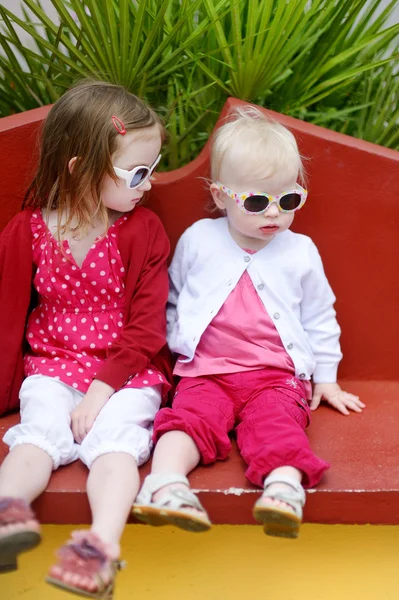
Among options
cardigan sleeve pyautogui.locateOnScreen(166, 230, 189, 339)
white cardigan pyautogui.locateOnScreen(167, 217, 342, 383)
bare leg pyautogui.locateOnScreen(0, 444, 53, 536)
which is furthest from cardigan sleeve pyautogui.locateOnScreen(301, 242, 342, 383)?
bare leg pyautogui.locateOnScreen(0, 444, 53, 536)

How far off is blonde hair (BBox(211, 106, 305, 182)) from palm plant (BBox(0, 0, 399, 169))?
0.24 metres

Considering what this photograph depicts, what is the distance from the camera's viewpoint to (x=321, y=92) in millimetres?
3045

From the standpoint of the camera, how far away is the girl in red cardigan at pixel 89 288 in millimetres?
2330

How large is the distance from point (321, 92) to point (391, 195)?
537mm

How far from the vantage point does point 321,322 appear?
2740 mm

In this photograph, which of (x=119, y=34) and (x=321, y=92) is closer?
(x=119, y=34)

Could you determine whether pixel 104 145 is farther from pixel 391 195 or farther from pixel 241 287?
pixel 391 195

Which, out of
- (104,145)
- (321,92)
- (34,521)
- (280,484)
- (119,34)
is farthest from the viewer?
(321,92)

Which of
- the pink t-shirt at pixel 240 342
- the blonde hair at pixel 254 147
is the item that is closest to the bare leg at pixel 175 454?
the pink t-shirt at pixel 240 342

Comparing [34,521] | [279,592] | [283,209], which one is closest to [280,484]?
[279,592]

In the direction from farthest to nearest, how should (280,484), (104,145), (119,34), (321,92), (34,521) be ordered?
(321,92) → (119,34) → (104,145) → (280,484) → (34,521)

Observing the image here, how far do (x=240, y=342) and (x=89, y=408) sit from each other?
1.79 ft

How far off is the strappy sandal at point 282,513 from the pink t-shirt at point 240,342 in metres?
0.54

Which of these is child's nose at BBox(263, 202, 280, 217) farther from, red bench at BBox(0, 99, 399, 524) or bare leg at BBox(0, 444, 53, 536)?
bare leg at BBox(0, 444, 53, 536)
